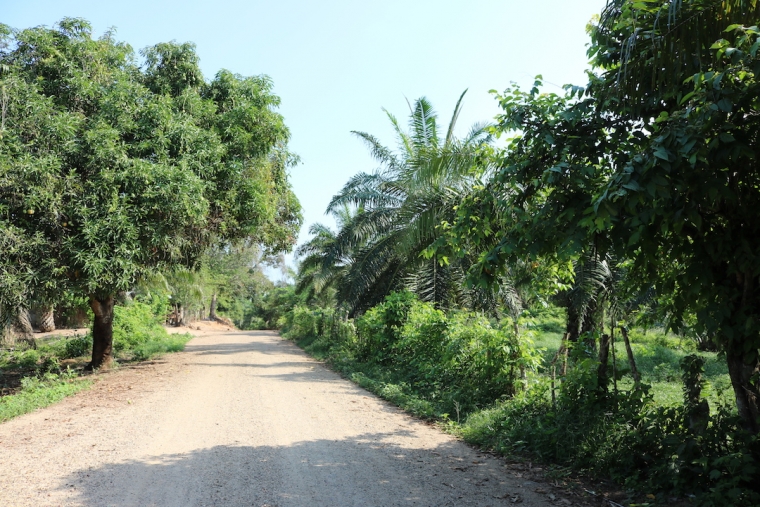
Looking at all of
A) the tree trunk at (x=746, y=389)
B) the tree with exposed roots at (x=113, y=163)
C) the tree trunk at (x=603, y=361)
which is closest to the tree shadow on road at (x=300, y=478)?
the tree trunk at (x=603, y=361)

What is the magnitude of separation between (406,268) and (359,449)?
1030 centimetres

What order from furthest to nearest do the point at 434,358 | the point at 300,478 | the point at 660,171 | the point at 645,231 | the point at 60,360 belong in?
1. the point at 60,360
2. the point at 434,358
3. the point at 300,478
4. the point at 645,231
5. the point at 660,171

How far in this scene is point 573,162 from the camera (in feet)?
16.0

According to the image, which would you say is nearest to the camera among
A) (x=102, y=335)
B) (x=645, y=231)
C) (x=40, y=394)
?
(x=645, y=231)

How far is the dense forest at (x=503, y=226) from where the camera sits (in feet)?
14.1

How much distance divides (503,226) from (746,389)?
9.04ft

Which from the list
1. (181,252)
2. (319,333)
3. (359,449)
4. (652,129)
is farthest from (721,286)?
(319,333)

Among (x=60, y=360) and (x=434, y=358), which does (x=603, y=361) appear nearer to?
(x=434, y=358)

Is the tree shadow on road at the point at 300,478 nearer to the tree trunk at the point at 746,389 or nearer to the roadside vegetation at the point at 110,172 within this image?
the tree trunk at the point at 746,389

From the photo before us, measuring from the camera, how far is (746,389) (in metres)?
4.80

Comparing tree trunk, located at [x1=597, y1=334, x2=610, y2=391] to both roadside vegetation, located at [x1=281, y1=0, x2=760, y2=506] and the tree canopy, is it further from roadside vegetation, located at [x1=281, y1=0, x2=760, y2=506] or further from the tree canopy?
the tree canopy

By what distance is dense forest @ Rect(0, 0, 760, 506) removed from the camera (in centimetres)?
430

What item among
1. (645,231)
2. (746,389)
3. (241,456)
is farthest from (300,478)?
(746,389)

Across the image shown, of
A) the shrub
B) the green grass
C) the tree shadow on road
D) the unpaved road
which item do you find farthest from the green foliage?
the shrub
